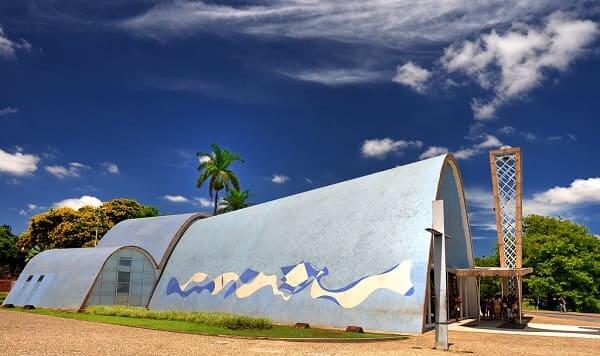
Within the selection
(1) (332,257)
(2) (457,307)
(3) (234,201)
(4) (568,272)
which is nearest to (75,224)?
(3) (234,201)

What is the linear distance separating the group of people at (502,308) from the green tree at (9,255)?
63303 millimetres

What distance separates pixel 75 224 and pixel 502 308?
48535mm

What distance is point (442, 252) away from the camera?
50.6ft

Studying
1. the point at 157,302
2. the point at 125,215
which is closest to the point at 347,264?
the point at 157,302

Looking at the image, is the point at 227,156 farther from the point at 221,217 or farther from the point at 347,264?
the point at 347,264

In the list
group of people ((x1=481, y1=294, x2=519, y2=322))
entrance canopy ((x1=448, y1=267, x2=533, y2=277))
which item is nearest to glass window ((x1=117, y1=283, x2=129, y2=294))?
entrance canopy ((x1=448, y1=267, x2=533, y2=277))

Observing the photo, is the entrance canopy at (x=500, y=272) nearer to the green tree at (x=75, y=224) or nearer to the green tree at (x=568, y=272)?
the green tree at (x=568, y=272)

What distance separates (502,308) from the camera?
27297mm

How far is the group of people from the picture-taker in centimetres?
2541

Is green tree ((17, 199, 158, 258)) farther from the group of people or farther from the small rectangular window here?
the group of people

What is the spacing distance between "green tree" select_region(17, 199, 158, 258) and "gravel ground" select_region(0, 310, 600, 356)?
42.0m

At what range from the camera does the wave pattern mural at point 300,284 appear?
2041 centimetres

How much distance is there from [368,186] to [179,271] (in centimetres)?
1466

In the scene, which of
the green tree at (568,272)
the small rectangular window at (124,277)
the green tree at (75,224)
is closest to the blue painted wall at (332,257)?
the small rectangular window at (124,277)
